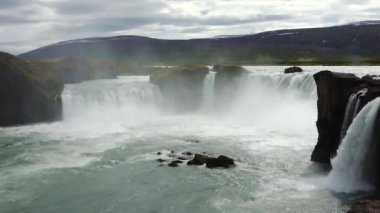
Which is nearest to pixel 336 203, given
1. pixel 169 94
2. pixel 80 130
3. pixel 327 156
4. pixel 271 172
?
pixel 271 172

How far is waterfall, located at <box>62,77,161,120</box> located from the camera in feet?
153

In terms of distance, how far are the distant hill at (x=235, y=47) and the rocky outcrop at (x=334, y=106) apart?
106458 millimetres

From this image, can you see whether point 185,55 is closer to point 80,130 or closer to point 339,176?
point 80,130

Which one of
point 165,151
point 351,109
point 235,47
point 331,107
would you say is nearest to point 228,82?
point 165,151

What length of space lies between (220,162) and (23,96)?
24620mm

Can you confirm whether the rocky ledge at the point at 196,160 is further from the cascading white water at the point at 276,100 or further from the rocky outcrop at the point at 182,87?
the rocky outcrop at the point at 182,87

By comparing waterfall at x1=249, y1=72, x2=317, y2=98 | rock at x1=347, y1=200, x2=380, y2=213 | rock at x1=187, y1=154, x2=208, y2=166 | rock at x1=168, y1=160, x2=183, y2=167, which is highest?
waterfall at x1=249, y1=72, x2=317, y2=98

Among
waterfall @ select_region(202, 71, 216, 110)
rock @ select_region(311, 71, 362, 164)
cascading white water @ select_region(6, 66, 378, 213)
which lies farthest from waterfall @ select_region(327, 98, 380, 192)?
waterfall @ select_region(202, 71, 216, 110)

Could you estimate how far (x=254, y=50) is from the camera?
160m

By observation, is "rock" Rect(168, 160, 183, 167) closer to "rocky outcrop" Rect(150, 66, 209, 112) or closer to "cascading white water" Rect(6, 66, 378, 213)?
"cascading white water" Rect(6, 66, 378, 213)

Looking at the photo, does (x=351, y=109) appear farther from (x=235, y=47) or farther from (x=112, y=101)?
(x=235, y=47)

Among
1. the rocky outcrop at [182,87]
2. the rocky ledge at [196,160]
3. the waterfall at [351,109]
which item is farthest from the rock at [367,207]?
the rocky outcrop at [182,87]

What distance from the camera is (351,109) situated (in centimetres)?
2314

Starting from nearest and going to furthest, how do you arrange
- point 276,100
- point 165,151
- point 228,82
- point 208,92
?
point 165,151, point 276,100, point 228,82, point 208,92
